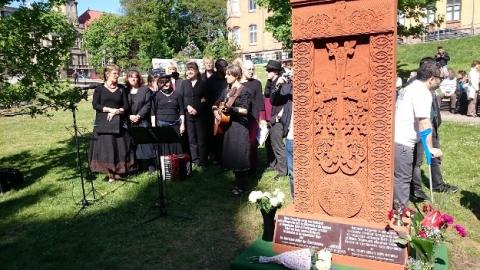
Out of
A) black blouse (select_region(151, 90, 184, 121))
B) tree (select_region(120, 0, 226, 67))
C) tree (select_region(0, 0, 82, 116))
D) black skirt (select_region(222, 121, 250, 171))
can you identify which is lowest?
black skirt (select_region(222, 121, 250, 171))

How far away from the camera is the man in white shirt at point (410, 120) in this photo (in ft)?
15.5

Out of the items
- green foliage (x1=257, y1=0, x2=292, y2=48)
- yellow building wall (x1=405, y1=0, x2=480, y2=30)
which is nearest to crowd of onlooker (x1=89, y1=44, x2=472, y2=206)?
green foliage (x1=257, y1=0, x2=292, y2=48)

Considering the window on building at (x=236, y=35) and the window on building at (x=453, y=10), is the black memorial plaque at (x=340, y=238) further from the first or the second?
the window on building at (x=236, y=35)

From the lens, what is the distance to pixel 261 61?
47250mm

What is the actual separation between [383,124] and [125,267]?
3.06 m

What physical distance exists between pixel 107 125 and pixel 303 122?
4297 millimetres

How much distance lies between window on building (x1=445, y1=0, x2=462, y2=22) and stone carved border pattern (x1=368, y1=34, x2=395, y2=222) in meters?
37.0

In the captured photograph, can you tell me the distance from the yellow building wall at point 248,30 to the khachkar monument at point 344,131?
47.0 metres

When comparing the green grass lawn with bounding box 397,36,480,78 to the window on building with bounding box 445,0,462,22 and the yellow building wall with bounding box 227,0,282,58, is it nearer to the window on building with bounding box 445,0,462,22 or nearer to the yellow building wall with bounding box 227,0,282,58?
the window on building with bounding box 445,0,462,22

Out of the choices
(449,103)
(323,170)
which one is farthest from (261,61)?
(323,170)

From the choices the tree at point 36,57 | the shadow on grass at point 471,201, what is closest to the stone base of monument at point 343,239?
the shadow on grass at point 471,201

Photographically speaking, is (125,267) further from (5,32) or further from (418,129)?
(5,32)

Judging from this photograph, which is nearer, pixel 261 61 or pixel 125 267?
pixel 125 267

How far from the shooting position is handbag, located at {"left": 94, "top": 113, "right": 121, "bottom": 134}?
746cm
